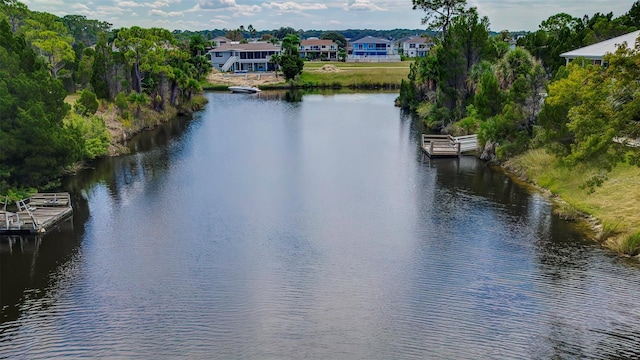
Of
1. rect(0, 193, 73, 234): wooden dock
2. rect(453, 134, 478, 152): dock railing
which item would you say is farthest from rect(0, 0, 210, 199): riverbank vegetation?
rect(453, 134, 478, 152): dock railing

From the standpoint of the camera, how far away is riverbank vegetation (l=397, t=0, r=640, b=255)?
21875 mm

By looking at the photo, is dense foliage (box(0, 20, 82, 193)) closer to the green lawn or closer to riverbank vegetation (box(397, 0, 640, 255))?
riverbank vegetation (box(397, 0, 640, 255))

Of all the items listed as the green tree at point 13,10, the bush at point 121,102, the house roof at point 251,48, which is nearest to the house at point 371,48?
the house roof at point 251,48

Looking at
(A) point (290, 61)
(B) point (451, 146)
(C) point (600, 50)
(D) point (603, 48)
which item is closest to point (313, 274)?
(B) point (451, 146)

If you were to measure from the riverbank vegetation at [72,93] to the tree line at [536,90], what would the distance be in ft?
88.2

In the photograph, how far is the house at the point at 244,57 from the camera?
10544cm

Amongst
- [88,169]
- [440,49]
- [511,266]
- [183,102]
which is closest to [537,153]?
[511,266]

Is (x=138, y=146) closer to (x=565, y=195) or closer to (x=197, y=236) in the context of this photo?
(x=197, y=236)

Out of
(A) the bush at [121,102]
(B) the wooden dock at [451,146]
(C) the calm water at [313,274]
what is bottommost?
(C) the calm water at [313,274]

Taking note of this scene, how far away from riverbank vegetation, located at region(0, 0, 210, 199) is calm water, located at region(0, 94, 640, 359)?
313 cm

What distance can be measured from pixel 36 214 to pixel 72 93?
39.4 meters

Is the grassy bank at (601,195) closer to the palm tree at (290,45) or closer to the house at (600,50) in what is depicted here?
the house at (600,50)

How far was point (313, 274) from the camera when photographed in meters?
20.4

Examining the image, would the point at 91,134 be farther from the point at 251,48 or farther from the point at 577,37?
the point at 251,48
